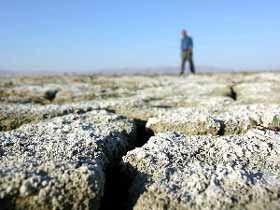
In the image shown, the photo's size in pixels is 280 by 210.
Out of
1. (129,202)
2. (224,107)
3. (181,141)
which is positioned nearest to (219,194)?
(129,202)

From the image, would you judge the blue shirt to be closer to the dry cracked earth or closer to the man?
the man

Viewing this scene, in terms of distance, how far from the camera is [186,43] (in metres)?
20.0

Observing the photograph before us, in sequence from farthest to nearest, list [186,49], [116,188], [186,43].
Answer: [186,49] → [186,43] → [116,188]

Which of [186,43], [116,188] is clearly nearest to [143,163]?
[116,188]

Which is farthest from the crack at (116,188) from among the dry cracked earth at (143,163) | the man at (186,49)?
the man at (186,49)

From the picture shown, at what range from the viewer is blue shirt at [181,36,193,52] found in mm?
19984

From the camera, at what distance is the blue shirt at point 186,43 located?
19984 millimetres

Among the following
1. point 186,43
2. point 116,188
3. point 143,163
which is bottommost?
point 116,188

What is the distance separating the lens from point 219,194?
109 inches

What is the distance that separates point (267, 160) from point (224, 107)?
2802 millimetres

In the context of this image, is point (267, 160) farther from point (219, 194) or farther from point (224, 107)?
point (224, 107)

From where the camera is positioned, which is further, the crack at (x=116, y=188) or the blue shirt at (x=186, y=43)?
the blue shirt at (x=186, y=43)

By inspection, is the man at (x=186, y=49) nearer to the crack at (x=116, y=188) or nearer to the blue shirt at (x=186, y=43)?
the blue shirt at (x=186, y=43)

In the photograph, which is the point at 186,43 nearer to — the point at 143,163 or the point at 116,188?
the point at 143,163
